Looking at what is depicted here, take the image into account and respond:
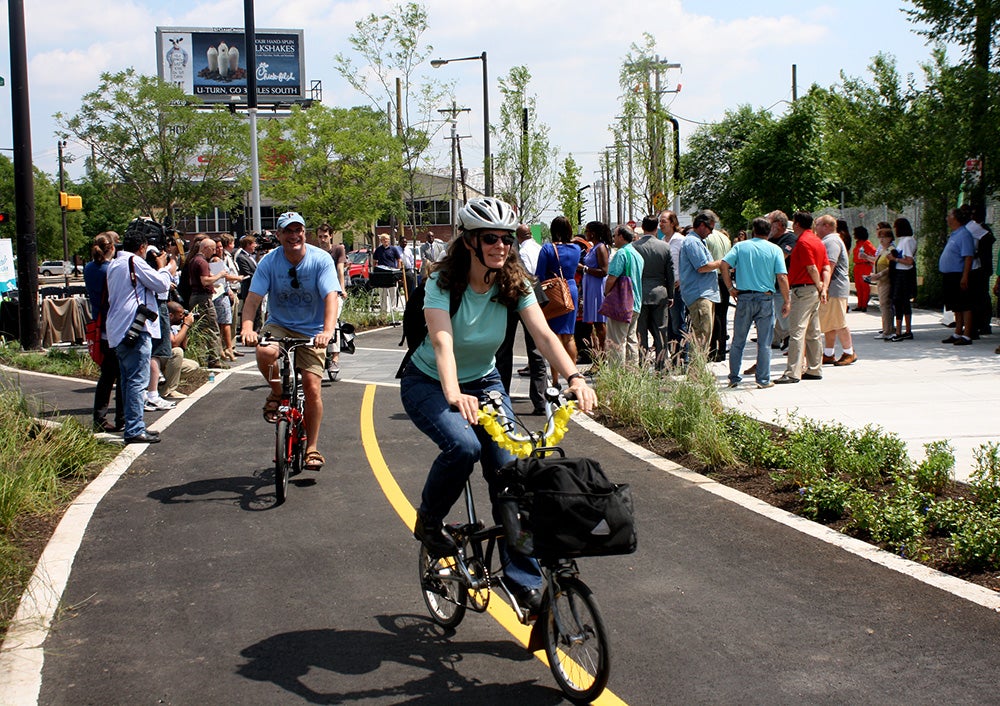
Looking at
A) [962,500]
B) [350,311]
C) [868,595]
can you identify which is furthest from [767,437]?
[350,311]

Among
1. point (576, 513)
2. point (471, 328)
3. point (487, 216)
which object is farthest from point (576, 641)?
point (487, 216)

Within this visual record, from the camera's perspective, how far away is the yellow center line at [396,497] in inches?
198

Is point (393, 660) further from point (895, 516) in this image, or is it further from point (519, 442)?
point (895, 516)

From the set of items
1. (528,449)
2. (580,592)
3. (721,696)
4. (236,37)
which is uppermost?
(236,37)

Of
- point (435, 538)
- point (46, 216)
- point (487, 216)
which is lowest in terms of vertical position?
point (435, 538)

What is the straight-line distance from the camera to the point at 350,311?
2388 centimetres

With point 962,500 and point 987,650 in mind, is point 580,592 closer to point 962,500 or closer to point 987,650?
point 987,650

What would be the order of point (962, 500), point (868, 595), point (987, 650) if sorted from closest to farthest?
point (987, 650) → point (868, 595) → point (962, 500)

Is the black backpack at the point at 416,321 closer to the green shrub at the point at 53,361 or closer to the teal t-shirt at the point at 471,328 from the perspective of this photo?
the teal t-shirt at the point at 471,328

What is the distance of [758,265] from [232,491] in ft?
22.8

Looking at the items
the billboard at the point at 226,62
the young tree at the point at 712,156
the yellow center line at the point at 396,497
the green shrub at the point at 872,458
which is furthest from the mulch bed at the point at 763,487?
the billboard at the point at 226,62

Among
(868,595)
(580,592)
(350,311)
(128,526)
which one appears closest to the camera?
(580,592)

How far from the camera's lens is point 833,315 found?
14.3 metres

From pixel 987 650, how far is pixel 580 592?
199 centimetres
